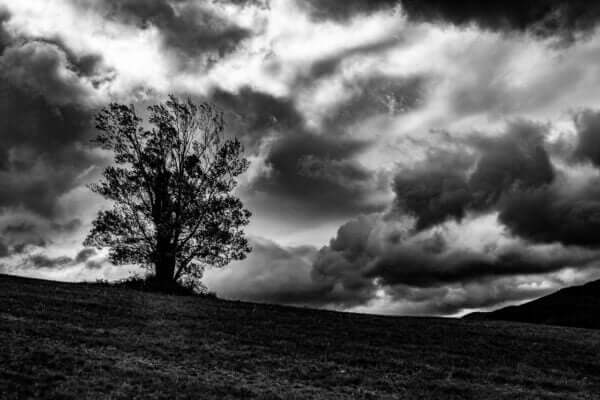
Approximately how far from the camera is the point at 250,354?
70.9 feet

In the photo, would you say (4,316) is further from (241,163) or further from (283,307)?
(241,163)

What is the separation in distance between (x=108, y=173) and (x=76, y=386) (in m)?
34.1

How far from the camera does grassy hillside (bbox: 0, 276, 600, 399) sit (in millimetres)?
16219

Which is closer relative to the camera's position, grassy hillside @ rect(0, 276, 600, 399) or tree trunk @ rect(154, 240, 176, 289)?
grassy hillside @ rect(0, 276, 600, 399)

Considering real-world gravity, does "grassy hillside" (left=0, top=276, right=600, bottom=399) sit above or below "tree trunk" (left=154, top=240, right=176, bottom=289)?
below

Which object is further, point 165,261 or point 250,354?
point 165,261

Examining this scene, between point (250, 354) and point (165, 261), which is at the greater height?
point (165, 261)

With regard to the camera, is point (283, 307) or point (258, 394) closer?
point (258, 394)

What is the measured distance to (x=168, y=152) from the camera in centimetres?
4844

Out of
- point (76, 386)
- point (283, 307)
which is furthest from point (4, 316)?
point (283, 307)

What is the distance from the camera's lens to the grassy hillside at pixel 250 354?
16219 mm

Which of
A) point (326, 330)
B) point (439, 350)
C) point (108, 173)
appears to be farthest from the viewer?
point (108, 173)

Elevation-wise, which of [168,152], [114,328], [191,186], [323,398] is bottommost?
[323,398]

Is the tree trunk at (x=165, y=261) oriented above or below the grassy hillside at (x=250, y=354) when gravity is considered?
above
